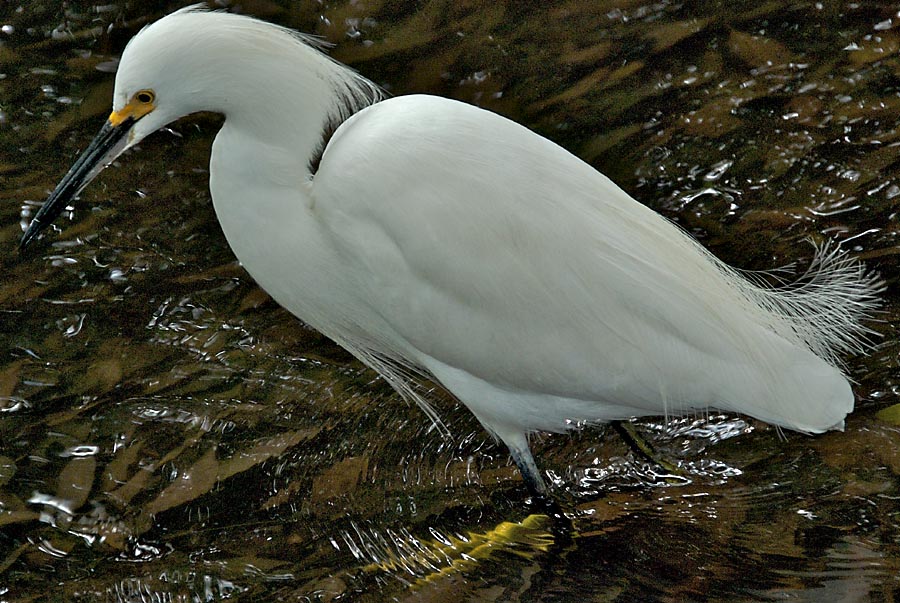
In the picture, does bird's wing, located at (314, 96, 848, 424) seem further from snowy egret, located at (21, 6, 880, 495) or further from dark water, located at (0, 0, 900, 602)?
dark water, located at (0, 0, 900, 602)

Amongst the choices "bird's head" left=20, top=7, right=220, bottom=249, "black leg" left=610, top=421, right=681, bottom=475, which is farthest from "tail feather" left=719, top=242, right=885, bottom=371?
"bird's head" left=20, top=7, right=220, bottom=249

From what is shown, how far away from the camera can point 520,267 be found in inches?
93.5

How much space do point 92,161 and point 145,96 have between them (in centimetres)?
20

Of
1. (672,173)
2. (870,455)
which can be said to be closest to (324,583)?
(870,455)

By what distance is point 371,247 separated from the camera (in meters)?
2.36

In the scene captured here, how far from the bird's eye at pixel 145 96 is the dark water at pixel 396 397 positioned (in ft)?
3.38

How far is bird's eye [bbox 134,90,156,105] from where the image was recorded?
218 cm

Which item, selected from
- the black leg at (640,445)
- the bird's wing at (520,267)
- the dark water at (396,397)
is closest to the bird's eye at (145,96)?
the bird's wing at (520,267)

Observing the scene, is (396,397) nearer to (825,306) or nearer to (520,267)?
(520,267)

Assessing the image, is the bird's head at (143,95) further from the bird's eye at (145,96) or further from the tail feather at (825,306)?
the tail feather at (825,306)

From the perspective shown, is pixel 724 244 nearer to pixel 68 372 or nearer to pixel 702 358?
pixel 702 358

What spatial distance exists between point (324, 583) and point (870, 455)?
137cm

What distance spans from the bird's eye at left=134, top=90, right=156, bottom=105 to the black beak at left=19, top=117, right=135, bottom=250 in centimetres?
5

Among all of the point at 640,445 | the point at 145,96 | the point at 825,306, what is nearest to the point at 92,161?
the point at 145,96
